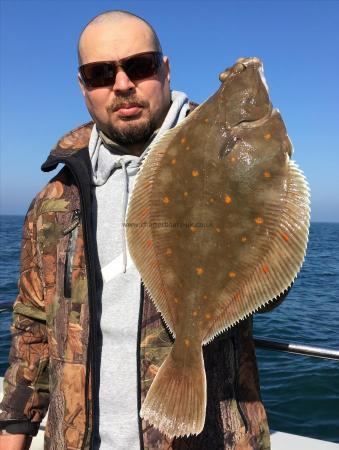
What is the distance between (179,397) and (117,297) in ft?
1.76

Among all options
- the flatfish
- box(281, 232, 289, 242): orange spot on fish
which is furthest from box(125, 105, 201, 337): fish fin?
box(281, 232, 289, 242): orange spot on fish

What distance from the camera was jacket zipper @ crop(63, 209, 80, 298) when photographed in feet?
6.85

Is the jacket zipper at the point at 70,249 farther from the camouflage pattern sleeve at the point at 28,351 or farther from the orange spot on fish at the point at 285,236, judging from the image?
the orange spot on fish at the point at 285,236

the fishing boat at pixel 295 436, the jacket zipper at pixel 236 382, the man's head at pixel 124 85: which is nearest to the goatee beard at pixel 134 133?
the man's head at pixel 124 85

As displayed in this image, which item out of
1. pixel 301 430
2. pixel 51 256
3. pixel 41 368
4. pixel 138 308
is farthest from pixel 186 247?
pixel 301 430

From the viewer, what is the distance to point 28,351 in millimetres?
2312

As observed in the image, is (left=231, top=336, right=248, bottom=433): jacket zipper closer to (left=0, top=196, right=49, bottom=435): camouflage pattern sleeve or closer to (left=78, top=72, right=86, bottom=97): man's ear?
(left=0, top=196, right=49, bottom=435): camouflage pattern sleeve

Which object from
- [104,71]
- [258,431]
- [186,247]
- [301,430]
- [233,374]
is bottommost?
[301,430]

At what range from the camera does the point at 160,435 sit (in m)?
1.87

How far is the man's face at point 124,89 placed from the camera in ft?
6.59

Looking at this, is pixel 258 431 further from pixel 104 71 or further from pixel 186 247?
pixel 104 71

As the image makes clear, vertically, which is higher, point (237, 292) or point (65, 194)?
point (65, 194)

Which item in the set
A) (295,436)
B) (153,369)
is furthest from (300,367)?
(153,369)

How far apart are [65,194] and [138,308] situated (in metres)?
0.65
